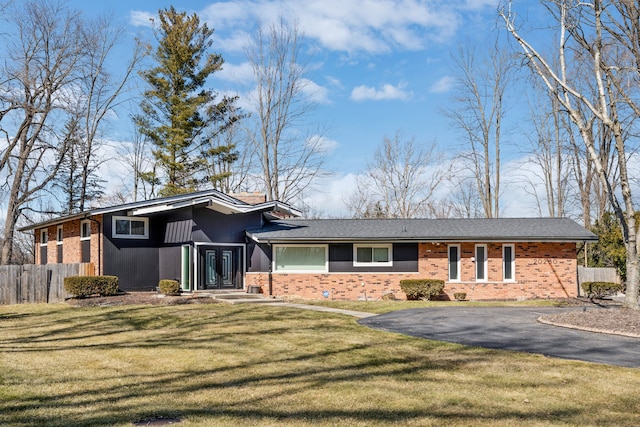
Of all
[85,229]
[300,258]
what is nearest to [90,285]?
[85,229]

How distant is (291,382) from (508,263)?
59.2ft

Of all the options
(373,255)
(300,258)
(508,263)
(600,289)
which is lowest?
(600,289)

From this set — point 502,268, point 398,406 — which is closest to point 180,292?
point 502,268

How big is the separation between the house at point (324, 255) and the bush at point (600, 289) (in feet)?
2.32

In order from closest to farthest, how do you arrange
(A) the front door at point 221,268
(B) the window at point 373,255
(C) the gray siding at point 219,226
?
(C) the gray siding at point 219,226 < (A) the front door at point 221,268 < (B) the window at point 373,255

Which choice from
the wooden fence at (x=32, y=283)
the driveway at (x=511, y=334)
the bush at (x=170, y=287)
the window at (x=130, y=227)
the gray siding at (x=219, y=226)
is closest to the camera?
the driveway at (x=511, y=334)

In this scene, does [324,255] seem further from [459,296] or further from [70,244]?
[70,244]

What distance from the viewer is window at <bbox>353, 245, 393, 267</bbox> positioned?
75.9 ft

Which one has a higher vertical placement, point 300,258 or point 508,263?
point 300,258

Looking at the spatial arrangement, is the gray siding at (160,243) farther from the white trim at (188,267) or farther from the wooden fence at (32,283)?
the wooden fence at (32,283)

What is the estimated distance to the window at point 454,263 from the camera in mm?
23016

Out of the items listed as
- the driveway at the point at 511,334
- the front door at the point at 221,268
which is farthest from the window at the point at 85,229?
the driveway at the point at 511,334

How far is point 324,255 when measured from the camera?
23328 mm

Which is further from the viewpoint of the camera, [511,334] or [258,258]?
[258,258]
